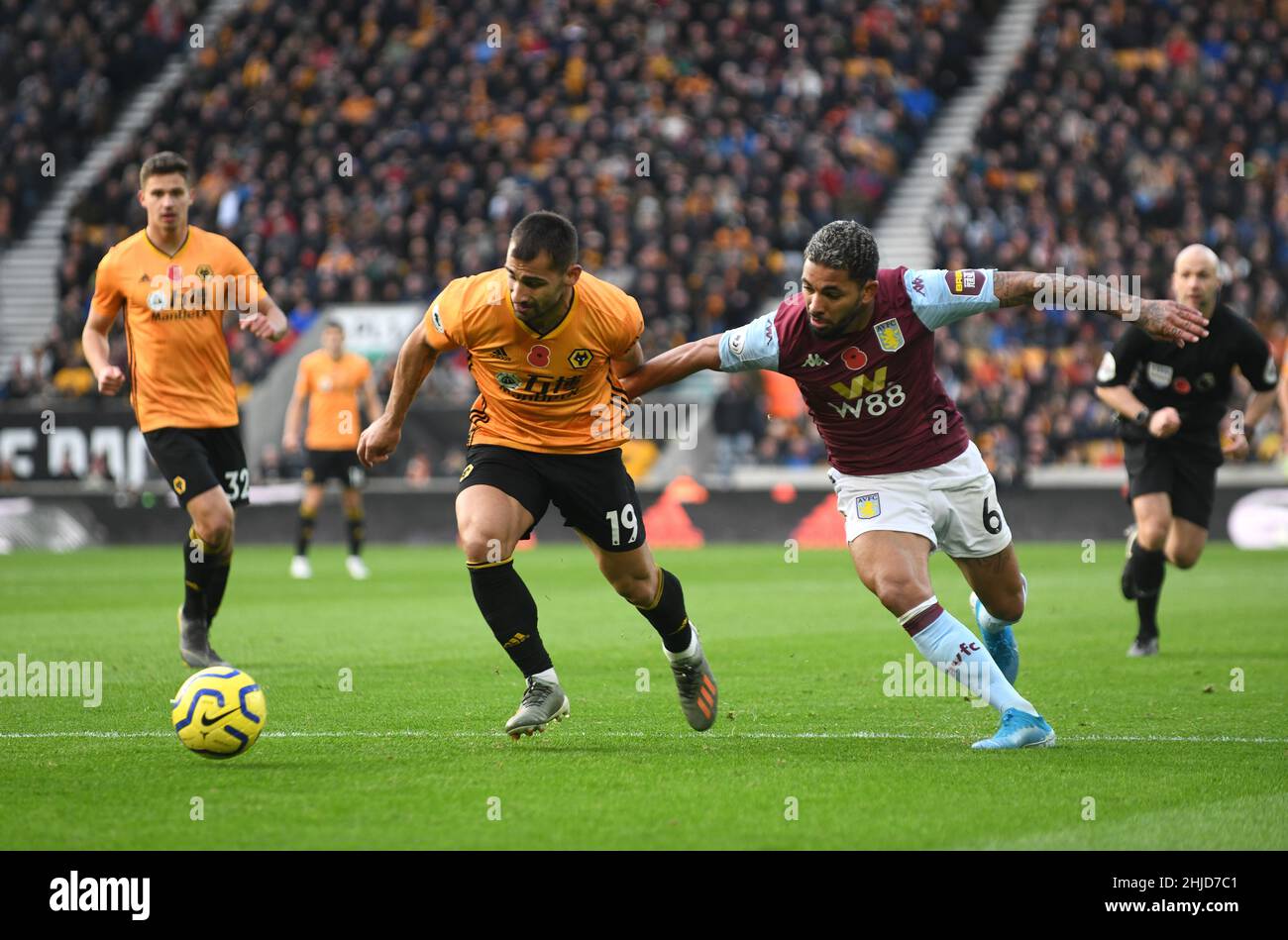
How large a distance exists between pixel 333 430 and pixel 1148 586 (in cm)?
988

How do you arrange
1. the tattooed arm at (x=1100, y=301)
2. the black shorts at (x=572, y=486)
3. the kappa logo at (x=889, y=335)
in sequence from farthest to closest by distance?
the black shorts at (x=572, y=486) → the kappa logo at (x=889, y=335) → the tattooed arm at (x=1100, y=301)

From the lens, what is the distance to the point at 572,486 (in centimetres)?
719

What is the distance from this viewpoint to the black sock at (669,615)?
7.42 m

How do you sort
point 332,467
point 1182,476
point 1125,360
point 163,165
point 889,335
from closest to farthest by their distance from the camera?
point 889,335 < point 163,165 < point 1125,360 < point 1182,476 < point 332,467

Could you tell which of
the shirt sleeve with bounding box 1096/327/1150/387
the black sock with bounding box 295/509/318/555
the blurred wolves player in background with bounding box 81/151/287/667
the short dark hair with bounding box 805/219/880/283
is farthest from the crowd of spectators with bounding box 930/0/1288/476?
the short dark hair with bounding box 805/219/880/283

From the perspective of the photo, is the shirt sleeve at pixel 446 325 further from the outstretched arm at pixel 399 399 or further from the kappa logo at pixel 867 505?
the kappa logo at pixel 867 505

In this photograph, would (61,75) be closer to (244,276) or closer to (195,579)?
(244,276)

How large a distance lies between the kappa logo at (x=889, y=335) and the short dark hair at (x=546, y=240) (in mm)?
1265

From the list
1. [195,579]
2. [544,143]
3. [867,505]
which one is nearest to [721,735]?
[867,505]

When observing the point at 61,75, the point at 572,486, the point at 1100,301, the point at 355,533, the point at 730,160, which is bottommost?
the point at 572,486

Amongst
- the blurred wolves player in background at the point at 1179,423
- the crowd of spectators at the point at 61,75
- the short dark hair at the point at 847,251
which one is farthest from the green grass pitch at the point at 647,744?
the crowd of spectators at the point at 61,75

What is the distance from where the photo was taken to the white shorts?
6926 mm

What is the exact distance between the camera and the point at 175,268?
951cm
